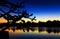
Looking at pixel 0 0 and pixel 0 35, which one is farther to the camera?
pixel 0 35

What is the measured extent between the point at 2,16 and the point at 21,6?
0.39 meters

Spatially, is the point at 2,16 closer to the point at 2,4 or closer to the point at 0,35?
the point at 2,4

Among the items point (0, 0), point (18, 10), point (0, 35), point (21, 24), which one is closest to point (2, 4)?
point (0, 0)

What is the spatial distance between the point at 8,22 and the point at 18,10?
292mm

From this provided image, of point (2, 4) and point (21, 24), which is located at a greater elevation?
point (2, 4)

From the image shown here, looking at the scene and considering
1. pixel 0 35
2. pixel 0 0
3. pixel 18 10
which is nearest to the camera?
pixel 0 0

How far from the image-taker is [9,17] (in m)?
3.04

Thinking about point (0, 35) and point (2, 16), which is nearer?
point (2, 16)

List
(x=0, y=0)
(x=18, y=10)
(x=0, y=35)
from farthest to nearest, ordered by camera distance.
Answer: (x=0, y=35) → (x=18, y=10) → (x=0, y=0)

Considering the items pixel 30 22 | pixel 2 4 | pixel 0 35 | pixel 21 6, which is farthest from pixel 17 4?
pixel 0 35

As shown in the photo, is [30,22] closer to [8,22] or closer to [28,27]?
[28,27]

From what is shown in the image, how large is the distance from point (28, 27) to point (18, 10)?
0.37m

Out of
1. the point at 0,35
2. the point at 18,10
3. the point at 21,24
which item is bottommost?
the point at 0,35

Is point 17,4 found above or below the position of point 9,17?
above
